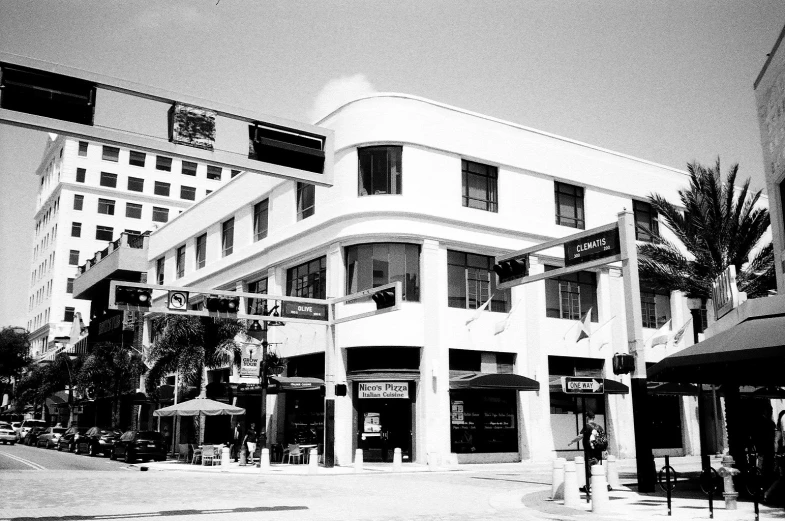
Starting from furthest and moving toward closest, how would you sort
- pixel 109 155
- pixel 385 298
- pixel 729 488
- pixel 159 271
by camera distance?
pixel 109 155 → pixel 159 271 → pixel 385 298 → pixel 729 488

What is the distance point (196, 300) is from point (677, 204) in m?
28.8

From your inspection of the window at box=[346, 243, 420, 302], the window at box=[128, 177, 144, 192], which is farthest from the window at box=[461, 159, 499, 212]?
the window at box=[128, 177, 144, 192]

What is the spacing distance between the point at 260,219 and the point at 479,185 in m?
12.8

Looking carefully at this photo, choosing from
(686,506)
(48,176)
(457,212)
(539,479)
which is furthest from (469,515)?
(48,176)

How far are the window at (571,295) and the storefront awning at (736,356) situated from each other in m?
16.6

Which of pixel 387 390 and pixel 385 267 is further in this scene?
pixel 385 267

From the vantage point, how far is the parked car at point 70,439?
4591cm

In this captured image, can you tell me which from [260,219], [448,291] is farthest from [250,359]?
[260,219]

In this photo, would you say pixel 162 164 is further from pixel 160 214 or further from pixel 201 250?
pixel 201 250

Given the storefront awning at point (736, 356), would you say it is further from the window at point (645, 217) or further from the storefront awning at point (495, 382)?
the window at point (645, 217)

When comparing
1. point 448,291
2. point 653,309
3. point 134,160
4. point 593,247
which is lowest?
point 593,247

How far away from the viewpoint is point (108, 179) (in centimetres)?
9531

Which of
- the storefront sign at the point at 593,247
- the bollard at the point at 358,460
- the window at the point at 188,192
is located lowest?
the bollard at the point at 358,460

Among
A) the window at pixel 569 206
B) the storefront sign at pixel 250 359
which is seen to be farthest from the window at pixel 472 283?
the storefront sign at pixel 250 359
